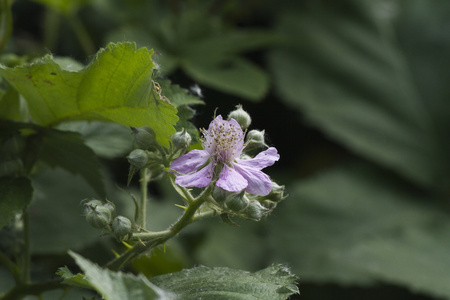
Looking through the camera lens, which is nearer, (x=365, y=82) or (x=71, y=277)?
(x=71, y=277)

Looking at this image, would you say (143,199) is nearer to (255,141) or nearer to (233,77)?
(255,141)

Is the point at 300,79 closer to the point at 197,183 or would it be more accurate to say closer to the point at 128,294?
the point at 197,183

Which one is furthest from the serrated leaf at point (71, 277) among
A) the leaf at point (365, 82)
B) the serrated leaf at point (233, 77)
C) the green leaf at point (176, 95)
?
the leaf at point (365, 82)

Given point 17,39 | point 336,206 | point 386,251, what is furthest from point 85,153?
point 336,206

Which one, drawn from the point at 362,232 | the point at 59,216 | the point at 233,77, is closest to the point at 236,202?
the point at 59,216

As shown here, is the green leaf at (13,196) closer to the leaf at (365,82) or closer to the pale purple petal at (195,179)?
the pale purple petal at (195,179)

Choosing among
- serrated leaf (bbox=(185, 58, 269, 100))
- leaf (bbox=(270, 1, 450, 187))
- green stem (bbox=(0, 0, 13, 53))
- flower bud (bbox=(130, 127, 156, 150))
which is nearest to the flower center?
flower bud (bbox=(130, 127, 156, 150))
